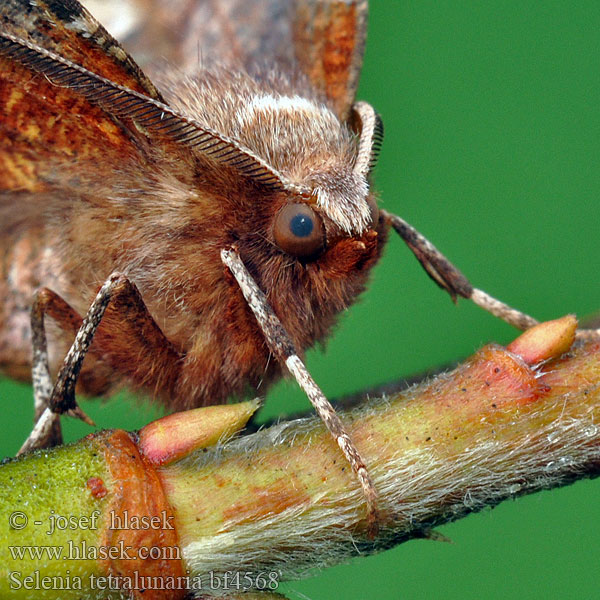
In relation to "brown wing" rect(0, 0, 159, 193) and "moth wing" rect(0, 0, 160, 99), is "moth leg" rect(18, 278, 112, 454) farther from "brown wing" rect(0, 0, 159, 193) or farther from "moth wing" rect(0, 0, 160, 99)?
"moth wing" rect(0, 0, 160, 99)

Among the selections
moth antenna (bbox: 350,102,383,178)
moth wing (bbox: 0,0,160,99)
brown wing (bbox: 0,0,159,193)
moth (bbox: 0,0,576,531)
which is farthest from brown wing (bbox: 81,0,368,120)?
moth wing (bbox: 0,0,160,99)

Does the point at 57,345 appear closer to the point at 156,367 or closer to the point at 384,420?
the point at 156,367

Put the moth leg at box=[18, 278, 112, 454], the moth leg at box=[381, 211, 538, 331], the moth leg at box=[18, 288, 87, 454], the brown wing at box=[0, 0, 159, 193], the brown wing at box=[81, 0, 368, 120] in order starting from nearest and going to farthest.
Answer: the brown wing at box=[0, 0, 159, 193]
the moth leg at box=[18, 278, 112, 454]
the moth leg at box=[18, 288, 87, 454]
the moth leg at box=[381, 211, 538, 331]
the brown wing at box=[81, 0, 368, 120]

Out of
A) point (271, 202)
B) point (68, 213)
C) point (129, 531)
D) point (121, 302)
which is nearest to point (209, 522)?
point (129, 531)

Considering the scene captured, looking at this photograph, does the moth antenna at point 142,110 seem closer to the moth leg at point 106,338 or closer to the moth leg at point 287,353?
the moth leg at point 287,353

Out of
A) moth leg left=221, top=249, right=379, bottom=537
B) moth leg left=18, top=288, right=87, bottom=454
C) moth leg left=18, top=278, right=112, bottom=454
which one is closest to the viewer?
moth leg left=221, top=249, right=379, bottom=537

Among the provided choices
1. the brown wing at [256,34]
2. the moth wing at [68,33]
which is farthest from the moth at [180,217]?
the brown wing at [256,34]
